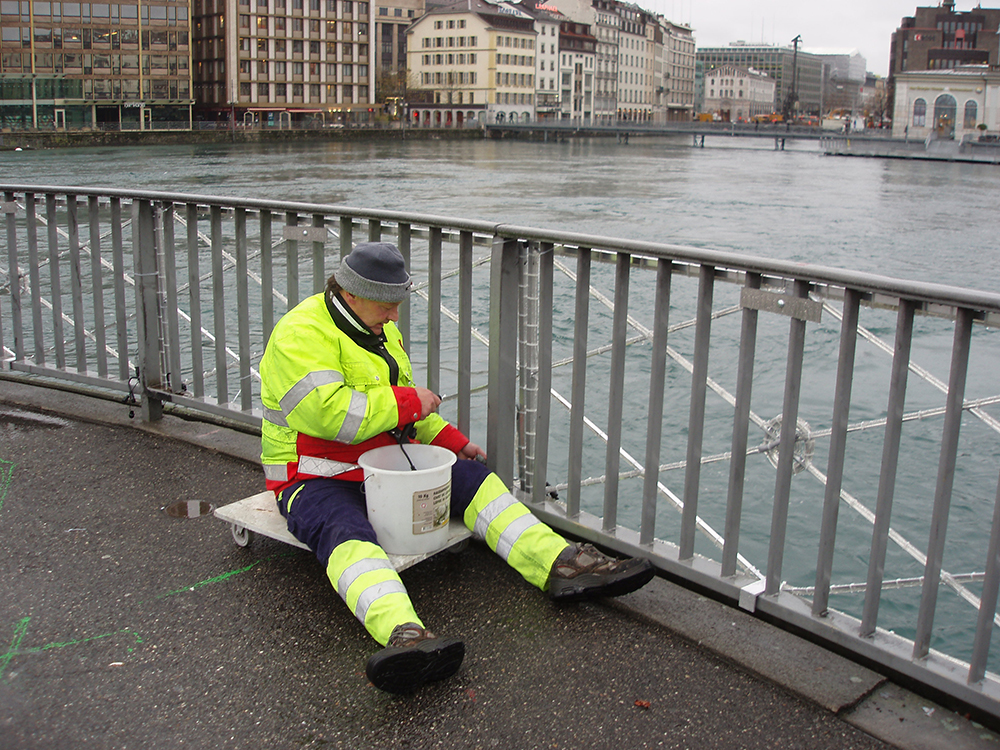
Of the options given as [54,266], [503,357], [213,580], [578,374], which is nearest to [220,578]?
[213,580]

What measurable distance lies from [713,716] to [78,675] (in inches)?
64.8

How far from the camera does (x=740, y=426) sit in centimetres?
294

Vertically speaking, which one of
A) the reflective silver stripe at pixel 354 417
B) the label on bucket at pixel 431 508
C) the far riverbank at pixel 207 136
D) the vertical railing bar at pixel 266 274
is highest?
the far riverbank at pixel 207 136

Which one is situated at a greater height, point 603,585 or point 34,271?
→ point 34,271

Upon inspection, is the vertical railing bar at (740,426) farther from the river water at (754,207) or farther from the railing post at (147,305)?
the river water at (754,207)

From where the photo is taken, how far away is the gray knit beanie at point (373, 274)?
3.10 metres

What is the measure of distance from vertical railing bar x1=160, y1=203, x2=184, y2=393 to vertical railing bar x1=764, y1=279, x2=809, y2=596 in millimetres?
2893

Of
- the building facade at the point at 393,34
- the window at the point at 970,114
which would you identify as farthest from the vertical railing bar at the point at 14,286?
the building facade at the point at 393,34

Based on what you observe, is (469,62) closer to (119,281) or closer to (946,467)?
(119,281)

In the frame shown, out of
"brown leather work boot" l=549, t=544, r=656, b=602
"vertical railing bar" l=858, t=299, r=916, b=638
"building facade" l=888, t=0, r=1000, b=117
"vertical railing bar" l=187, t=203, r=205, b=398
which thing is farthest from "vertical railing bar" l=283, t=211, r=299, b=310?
"building facade" l=888, t=0, r=1000, b=117

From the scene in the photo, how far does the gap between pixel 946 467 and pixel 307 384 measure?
1.78 meters

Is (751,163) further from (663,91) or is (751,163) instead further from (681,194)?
(663,91)

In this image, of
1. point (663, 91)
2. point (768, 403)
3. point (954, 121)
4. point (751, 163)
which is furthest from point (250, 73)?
point (768, 403)

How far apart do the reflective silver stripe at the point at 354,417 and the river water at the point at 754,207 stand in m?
4.38
